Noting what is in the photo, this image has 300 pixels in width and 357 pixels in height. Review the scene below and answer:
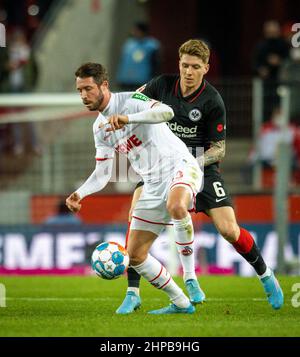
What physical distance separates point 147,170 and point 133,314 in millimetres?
1268

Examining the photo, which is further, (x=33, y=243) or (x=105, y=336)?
(x=33, y=243)

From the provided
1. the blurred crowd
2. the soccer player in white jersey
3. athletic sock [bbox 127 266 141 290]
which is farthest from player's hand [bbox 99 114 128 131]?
the blurred crowd

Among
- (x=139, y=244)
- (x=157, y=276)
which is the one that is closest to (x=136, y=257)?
(x=139, y=244)

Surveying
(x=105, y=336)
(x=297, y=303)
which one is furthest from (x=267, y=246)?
(x=105, y=336)

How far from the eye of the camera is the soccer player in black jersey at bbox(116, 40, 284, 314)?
Answer: 989 cm

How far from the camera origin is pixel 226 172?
17.6m

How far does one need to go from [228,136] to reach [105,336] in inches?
391

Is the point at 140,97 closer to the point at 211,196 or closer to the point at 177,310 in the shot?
the point at 211,196

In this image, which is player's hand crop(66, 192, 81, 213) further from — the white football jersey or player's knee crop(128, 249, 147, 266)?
player's knee crop(128, 249, 147, 266)

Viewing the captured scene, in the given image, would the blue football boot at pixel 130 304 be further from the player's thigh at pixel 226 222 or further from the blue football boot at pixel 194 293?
the player's thigh at pixel 226 222

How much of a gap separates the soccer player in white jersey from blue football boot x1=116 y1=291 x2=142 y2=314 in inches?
10.9

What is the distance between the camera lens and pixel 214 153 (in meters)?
10.1

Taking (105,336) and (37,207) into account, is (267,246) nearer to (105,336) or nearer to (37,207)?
(37,207)

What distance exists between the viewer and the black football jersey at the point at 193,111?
10.2 metres
